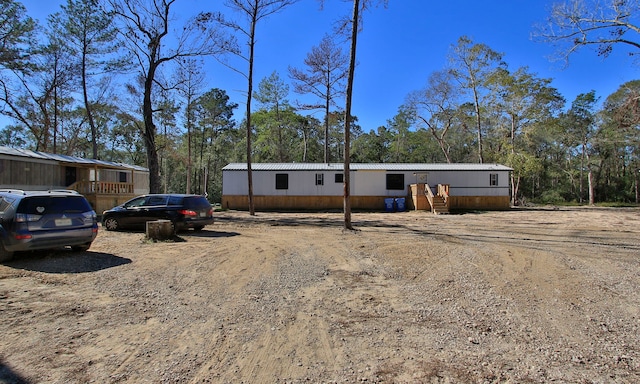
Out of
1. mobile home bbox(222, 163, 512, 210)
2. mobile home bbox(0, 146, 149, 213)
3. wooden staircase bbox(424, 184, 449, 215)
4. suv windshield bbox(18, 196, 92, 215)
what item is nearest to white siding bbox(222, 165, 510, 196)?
mobile home bbox(222, 163, 512, 210)

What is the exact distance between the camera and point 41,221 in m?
6.59

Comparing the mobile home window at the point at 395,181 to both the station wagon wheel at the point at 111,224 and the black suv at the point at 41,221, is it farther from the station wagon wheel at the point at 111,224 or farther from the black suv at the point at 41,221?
the black suv at the point at 41,221

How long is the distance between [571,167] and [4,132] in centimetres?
6393

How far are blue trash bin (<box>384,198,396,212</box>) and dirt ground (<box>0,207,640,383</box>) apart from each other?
45.8ft

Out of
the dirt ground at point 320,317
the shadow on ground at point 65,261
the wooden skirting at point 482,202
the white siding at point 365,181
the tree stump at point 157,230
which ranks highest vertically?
the white siding at point 365,181

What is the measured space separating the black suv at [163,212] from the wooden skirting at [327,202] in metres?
11.5

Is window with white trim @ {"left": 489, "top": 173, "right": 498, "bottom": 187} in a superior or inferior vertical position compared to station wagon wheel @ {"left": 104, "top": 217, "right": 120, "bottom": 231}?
superior

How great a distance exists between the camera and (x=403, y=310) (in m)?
4.41

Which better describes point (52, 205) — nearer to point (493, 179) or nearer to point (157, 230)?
point (157, 230)

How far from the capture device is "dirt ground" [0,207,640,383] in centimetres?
293

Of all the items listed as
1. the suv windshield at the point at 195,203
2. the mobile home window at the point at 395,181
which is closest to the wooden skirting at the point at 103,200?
the suv windshield at the point at 195,203

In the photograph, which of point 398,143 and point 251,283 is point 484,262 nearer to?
point 251,283

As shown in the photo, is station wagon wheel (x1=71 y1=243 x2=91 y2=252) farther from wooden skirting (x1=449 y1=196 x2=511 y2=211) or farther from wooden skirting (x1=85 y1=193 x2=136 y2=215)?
wooden skirting (x1=449 y1=196 x2=511 y2=211)

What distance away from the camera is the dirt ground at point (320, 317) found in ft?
9.62
